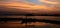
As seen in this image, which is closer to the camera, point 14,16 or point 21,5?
point 21,5

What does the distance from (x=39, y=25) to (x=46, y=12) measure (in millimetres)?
158

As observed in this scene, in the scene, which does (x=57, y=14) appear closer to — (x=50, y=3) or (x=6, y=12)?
(x=50, y=3)

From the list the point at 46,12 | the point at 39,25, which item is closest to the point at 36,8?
the point at 46,12

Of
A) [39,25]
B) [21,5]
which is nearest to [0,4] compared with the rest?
[21,5]

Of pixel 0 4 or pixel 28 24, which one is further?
pixel 28 24

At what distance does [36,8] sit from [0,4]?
29 centimetres

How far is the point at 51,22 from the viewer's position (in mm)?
885

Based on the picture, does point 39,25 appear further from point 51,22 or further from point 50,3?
point 50,3

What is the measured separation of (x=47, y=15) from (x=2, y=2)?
39cm

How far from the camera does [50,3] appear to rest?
0.75 meters

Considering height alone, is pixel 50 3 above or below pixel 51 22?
above

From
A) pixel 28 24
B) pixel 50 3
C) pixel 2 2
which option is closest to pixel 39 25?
pixel 28 24

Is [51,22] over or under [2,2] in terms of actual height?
under

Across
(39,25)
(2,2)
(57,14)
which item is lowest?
(39,25)
